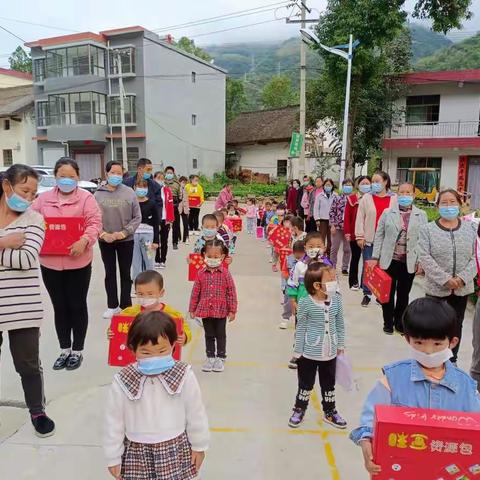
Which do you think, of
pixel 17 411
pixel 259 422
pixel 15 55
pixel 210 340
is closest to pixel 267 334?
pixel 210 340

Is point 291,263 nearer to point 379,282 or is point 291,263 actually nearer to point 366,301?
point 379,282

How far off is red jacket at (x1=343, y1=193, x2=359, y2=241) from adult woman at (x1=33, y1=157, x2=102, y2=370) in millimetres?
4177

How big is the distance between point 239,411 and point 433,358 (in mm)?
1999

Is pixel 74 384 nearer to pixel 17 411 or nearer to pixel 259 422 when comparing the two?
pixel 17 411

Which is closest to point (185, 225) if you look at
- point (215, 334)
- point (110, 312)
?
point (110, 312)

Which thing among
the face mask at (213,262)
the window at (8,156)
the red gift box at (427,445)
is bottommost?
the red gift box at (427,445)

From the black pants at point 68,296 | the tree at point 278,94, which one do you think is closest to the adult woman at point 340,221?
the black pants at point 68,296

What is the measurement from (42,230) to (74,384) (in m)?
1.50

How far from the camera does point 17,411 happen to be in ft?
11.1

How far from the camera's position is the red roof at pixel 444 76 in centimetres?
1931

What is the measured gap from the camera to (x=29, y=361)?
2.92 m

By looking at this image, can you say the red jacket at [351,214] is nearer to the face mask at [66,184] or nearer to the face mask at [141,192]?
the face mask at [141,192]

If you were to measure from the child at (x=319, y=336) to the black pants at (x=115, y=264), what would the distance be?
2.53 metres

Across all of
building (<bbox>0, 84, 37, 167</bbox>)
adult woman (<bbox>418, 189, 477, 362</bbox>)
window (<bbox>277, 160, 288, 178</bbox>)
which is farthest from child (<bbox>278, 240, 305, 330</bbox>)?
building (<bbox>0, 84, 37, 167</bbox>)
